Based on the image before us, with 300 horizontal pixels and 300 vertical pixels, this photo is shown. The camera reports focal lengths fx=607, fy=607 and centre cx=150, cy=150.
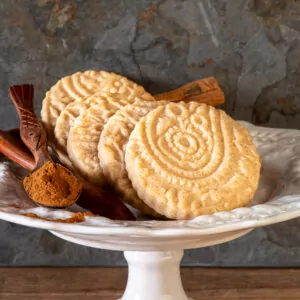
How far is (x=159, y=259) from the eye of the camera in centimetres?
83

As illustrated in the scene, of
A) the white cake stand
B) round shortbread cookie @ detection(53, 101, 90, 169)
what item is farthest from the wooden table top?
round shortbread cookie @ detection(53, 101, 90, 169)

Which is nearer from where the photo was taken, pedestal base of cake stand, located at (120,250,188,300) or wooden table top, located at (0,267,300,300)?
pedestal base of cake stand, located at (120,250,188,300)

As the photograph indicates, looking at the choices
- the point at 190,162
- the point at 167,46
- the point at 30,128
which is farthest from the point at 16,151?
the point at 167,46

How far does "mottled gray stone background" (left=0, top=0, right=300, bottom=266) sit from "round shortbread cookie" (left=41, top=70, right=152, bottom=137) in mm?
118

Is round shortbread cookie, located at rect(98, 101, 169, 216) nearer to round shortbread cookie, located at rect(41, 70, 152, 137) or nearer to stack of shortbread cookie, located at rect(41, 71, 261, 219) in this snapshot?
stack of shortbread cookie, located at rect(41, 71, 261, 219)

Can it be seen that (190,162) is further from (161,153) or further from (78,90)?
(78,90)

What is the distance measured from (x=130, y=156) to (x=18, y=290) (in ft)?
1.65

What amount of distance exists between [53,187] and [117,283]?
49cm

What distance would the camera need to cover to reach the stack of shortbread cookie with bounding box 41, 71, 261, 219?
72 centimetres

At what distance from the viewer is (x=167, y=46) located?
107cm

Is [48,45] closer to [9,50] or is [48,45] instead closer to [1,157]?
[9,50]

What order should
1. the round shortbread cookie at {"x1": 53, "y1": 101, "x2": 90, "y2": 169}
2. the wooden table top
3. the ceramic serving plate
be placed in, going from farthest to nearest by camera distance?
the wooden table top, the round shortbread cookie at {"x1": 53, "y1": 101, "x2": 90, "y2": 169}, the ceramic serving plate

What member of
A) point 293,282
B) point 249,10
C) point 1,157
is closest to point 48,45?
point 1,157

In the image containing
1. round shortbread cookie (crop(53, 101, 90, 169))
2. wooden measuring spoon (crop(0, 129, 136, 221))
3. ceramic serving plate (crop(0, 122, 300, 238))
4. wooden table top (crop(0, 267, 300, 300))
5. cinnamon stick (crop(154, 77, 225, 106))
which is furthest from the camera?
wooden table top (crop(0, 267, 300, 300))
